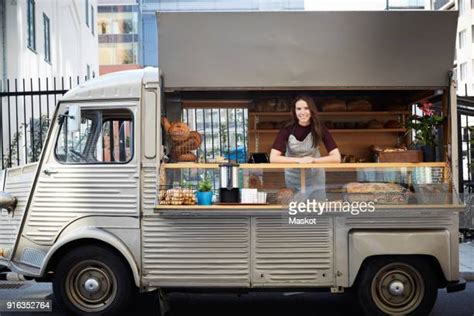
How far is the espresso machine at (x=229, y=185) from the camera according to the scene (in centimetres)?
598

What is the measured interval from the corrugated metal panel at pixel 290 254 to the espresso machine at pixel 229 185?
32 centimetres

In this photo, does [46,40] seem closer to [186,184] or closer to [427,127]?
[186,184]

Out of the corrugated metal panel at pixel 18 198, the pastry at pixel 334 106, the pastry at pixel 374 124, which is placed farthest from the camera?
the pastry at pixel 374 124

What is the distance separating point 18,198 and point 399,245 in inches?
154

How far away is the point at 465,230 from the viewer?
7.12m

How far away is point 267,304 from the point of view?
7.15 m

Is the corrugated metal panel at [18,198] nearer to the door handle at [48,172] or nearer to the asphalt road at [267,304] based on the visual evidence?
the door handle at [48,172]

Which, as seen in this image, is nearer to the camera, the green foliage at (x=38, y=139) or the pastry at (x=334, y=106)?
the pastry at (x=334, y=106)

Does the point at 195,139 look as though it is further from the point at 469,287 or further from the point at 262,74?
the point at 469,287

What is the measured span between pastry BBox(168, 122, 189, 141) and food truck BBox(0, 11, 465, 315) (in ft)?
1.15

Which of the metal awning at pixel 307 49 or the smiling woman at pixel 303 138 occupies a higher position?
the metal awning at pixel 307 49

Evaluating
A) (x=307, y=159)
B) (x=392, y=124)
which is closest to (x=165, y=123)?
(x=307, y=159)

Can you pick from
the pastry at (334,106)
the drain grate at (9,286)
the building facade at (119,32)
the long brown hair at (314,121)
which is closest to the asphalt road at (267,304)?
the drain grate at (9,286)

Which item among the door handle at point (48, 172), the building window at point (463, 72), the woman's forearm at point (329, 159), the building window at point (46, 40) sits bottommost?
the door handle at point (48, 172)
